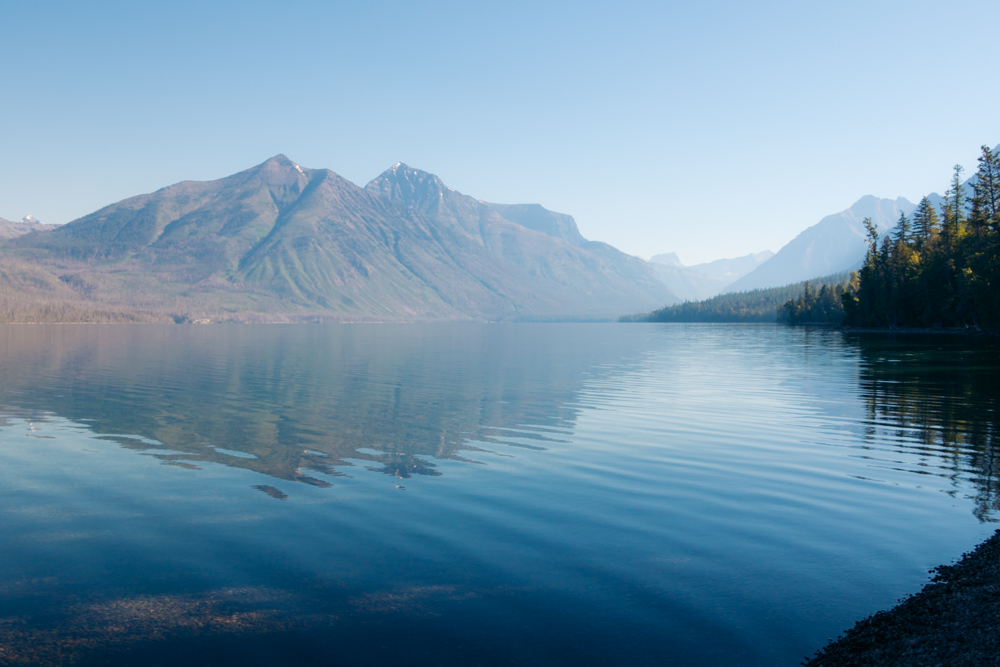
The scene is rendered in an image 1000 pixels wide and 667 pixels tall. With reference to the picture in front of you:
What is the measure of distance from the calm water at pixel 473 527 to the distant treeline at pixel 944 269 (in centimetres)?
8955

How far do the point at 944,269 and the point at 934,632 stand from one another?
151 meters

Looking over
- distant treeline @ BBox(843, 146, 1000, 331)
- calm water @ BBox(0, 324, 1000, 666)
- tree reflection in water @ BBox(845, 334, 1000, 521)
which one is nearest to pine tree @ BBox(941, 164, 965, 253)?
distant treeline @ BBox(843, 146, 1000, 331)

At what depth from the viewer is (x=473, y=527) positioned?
56.5 feet

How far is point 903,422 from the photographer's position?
3422cm

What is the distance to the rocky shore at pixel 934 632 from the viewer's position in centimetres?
966

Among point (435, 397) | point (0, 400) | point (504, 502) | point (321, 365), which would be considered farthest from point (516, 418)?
point (321, 365)

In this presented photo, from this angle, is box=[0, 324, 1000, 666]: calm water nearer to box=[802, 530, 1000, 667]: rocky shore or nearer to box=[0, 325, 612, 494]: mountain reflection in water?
box=[0, 325, 612, 494]: mountain reflection in water

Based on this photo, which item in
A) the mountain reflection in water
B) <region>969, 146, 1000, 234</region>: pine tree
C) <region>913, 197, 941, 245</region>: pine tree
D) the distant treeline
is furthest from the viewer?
<region>913, 197, 941, 245</region>: pine tree

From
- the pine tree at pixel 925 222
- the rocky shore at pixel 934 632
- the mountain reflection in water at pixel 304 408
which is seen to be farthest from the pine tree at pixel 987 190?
the rocky shore at pixel 934 632

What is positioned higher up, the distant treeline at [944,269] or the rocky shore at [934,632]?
the distant treeline at [944,269]

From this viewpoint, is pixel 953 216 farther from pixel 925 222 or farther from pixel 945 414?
pixel 945 414

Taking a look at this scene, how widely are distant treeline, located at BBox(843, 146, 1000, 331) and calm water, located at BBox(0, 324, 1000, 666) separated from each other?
89.6 meters

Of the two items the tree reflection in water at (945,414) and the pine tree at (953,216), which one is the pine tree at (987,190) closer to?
the pine tree at (953,216)

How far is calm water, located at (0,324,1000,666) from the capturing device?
11.3 m
